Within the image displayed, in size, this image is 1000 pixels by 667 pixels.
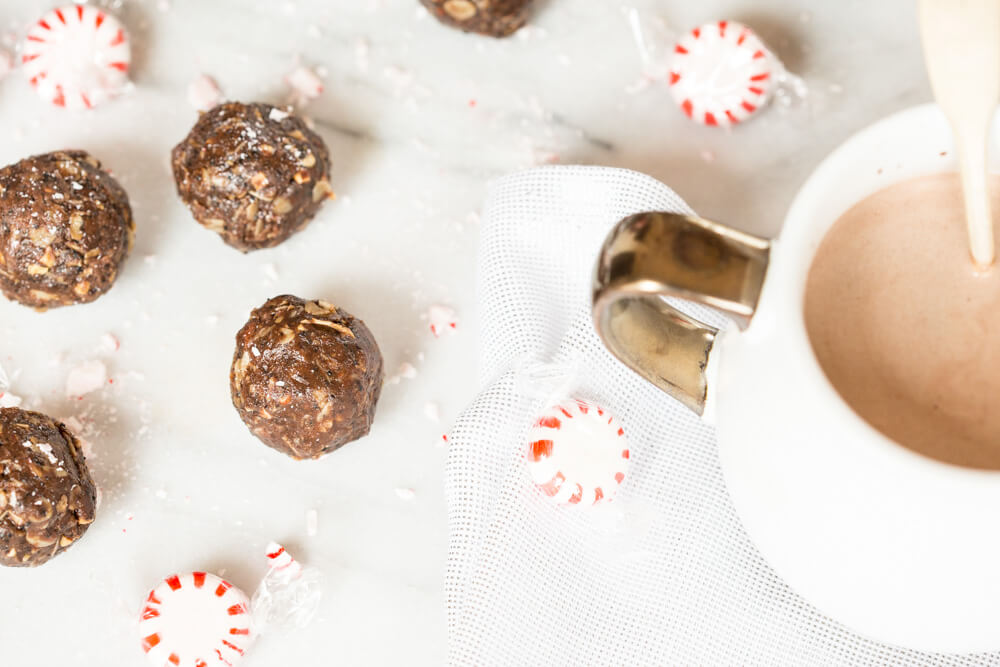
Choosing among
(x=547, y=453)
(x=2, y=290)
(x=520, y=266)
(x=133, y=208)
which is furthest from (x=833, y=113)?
(x=2, y=290)

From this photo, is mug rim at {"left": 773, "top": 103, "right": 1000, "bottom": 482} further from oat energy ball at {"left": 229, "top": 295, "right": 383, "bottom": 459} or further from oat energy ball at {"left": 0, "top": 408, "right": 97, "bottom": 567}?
oat energy ball at {"left": 0, "top": 408, "right": 97, "bottom": 567}

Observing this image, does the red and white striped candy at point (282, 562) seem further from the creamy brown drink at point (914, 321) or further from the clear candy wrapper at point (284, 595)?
the creamy brown drink at point (914, 321)

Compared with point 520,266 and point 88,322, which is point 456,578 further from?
point 88,322

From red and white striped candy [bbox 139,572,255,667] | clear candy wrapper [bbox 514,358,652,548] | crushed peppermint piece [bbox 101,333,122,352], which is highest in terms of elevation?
clear candy wrapper [bbox 514,358,652,548]

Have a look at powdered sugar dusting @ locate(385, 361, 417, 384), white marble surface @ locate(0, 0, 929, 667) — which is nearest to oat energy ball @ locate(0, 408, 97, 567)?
white marble surface @ locate(0, 0, 929, 667)

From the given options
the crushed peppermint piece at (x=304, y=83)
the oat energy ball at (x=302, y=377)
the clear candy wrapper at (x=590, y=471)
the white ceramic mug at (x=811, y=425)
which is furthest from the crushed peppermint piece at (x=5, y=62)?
the white ceramic mug at (x=811, y=425)
